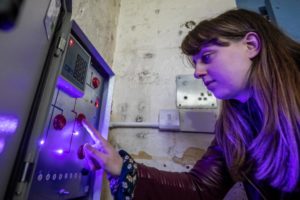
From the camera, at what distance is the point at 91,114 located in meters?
0.69

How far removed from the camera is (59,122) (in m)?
0.50

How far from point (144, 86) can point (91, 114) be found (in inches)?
15.6

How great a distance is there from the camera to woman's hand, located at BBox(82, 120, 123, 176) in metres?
0.59

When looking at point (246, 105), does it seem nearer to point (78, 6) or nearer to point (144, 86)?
point (144, 86)

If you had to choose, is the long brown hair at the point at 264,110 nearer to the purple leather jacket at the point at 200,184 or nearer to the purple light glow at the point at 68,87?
the purple leather jacket at the point at 200,184

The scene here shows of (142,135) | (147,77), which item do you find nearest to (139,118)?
(142,135)

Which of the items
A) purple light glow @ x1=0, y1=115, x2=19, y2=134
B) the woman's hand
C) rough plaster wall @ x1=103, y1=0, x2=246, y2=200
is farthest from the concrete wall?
purple light glow @ x1=0, y1=115, x2=19, y2=134

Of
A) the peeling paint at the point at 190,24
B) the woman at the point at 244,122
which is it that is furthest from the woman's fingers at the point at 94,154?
the peeling paint at the point at 190,24

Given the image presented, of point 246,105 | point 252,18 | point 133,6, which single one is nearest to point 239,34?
point 252,18

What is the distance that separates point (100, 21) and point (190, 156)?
0.79 meters

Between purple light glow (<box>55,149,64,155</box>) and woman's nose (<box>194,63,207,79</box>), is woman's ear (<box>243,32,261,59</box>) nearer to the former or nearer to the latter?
woman's nose (<box>194,63,207,79</box>)

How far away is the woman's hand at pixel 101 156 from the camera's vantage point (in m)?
0.59

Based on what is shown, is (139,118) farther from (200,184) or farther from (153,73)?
(200,184)

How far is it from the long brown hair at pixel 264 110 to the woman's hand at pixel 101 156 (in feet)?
1.29
